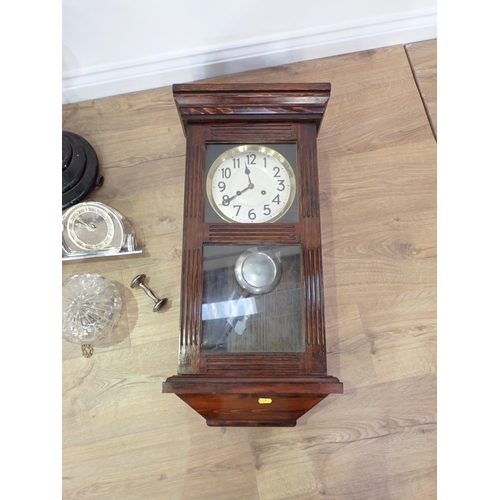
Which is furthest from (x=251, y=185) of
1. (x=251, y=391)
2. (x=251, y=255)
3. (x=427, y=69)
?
(x=427, y=69)

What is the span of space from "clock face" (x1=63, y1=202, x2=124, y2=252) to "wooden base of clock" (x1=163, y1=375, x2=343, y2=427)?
360 millimetres

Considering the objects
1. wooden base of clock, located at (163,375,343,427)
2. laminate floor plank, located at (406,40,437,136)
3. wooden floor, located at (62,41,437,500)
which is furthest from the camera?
laminate floor plank, located at (406,40,437,136)

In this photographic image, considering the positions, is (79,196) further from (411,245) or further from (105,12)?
(411,245)

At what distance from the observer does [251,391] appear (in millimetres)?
670

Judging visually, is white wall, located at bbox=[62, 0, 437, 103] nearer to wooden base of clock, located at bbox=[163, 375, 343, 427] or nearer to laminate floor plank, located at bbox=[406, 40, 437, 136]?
laminate floor plank, located at bbox=[406, 40, 437, 136]

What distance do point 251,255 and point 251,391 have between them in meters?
0.22

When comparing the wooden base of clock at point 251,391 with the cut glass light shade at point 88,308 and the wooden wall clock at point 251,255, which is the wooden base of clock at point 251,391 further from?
the cut glass light shade at point 88,308

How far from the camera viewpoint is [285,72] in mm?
1041

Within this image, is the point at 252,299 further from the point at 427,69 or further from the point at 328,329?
the point at 427,69

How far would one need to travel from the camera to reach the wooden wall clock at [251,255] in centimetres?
68

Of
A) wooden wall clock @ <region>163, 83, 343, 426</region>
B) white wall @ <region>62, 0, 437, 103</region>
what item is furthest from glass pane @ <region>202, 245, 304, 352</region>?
Result: white wall @ <region>62, 0, 437, 103</region>

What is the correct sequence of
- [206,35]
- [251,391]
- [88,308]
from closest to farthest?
[251,391] → [88,308] → [206,35]

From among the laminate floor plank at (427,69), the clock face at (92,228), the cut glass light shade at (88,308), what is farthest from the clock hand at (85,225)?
the laminate floor plank at (427,69)

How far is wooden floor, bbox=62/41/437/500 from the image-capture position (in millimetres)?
849
